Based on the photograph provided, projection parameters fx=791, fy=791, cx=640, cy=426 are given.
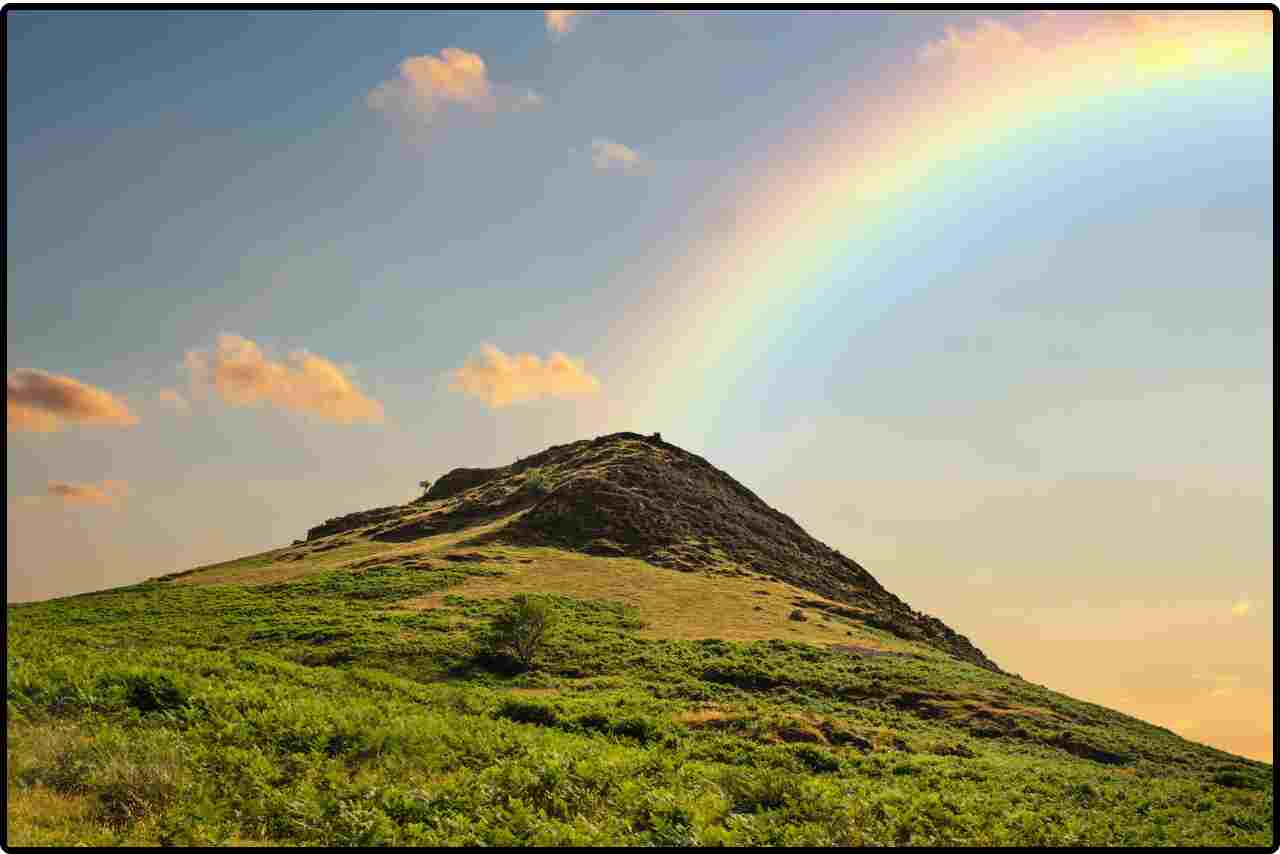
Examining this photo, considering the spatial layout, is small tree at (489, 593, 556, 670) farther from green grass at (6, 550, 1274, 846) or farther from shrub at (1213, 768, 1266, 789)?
shrub at (1213, 768, 1266, 789)

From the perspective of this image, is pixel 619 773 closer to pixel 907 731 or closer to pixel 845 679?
pixel 907 731

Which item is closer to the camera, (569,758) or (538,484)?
(569,758)

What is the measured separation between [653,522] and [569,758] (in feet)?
194

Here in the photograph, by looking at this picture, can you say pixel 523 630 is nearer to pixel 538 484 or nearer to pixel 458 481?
pixel 538 484

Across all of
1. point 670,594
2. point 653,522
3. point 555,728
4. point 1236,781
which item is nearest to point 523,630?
point 555,728

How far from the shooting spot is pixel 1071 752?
3175 centimetres

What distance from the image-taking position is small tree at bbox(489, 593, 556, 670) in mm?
39906

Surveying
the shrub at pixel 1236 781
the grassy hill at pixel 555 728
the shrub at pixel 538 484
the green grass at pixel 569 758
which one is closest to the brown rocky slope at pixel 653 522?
the shrub at pixel 538 484

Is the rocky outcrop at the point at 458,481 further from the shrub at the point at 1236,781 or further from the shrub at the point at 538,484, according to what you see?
the shrub at the point at 1236,781

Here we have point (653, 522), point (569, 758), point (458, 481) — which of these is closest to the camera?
point (569, 758)

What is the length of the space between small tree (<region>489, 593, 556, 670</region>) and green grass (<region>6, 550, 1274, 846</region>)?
1.14m

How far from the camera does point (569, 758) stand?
17.8 metres

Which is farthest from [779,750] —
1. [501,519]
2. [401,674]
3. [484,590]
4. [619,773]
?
[501,519]

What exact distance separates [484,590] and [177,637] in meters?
18.7
